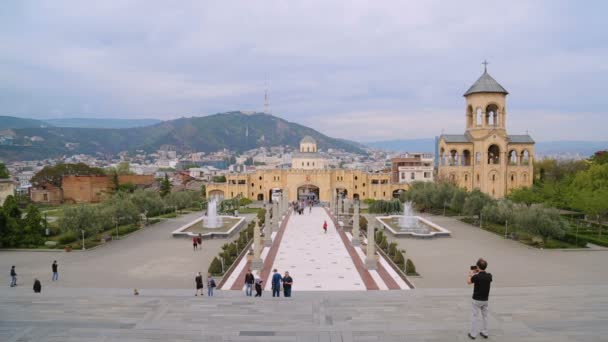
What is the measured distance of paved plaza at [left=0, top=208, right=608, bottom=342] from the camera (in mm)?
11406

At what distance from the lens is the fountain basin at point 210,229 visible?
3225cm

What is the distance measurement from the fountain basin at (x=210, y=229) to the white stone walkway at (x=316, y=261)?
4.01 metres

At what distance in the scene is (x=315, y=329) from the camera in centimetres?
1169

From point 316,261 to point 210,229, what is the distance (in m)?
13.6

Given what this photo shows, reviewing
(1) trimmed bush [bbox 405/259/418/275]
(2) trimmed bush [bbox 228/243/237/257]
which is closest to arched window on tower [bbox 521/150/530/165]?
(1) trimmed bush [bbox 405/259/418/275]

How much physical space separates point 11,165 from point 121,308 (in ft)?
571

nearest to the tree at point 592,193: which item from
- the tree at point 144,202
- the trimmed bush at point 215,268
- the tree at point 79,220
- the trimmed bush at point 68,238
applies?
the trimmed bush at point 215,268

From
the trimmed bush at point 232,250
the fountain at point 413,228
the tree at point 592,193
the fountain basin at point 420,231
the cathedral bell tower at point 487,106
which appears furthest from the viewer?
the cathedral bell tower at point 487,106

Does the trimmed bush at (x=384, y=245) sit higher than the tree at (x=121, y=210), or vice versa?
the tree at (x=121, y=210)

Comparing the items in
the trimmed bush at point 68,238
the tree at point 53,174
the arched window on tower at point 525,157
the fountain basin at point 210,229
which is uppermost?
the arched window on tower at point 525,157

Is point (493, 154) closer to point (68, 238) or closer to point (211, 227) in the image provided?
point (211, 227)

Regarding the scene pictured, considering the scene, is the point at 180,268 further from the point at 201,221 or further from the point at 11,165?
the point at 11,165

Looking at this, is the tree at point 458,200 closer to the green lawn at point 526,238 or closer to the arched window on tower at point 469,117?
the green lawn at point 526,238

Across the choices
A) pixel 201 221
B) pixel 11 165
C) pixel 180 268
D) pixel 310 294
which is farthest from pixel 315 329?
pixel 11 165
